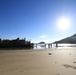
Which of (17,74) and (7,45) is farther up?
(7,45)

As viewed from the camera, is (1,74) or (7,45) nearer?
(1,74)

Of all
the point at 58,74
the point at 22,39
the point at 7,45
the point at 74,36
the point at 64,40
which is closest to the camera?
the point at 58,74

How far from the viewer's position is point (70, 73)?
6684 mm

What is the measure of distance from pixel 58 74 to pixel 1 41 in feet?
177

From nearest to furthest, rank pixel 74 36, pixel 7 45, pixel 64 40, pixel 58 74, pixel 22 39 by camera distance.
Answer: pixel 58 74
pixel 7 45
pixel 22 39
pixel 74 36
pixel 64 40

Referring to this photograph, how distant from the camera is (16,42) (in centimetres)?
5850

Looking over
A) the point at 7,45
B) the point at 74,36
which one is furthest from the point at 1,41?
the point at 74,36

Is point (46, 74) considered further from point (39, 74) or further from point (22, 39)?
point (22, 39)

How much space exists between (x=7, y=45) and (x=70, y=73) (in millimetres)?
51057

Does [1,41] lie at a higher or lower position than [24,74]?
higher

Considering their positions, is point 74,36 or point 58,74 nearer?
point 58,74

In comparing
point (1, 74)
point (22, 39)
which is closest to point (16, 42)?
point (22, 39)

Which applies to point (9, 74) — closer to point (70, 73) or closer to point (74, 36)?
point (70, 73)

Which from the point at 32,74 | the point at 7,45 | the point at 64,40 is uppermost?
the point at 64,40
